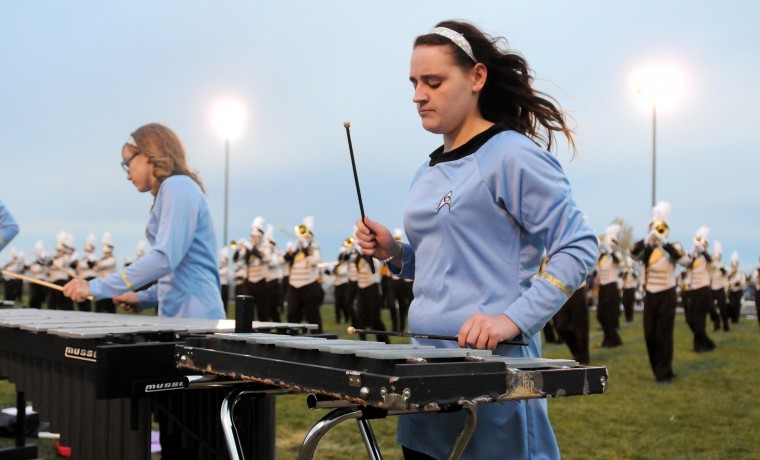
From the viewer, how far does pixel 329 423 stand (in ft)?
7.16

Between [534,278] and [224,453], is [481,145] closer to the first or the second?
[534,278]

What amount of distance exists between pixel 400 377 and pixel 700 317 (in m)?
15.7

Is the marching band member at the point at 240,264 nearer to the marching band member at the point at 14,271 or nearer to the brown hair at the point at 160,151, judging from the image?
the marching band member at the point at 14,271

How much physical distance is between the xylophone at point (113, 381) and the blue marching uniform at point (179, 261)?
0.30 meters

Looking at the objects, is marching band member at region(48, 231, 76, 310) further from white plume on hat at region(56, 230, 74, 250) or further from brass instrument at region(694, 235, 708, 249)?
brass instrument at region(694, 235, 708, 249)

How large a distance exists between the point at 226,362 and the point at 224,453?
1.39 metres

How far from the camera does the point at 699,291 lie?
57.4ft

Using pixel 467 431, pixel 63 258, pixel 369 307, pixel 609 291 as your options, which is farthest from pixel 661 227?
pixel 63 258

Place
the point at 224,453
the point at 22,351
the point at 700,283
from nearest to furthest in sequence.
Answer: the point at 224,453 < the point at 22,351 < the point at 700,283

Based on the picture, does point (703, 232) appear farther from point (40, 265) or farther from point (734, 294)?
point (40, 265)

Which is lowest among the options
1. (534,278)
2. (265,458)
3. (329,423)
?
(265,458)

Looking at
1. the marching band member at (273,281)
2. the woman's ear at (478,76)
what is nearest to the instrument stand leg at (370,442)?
the woman's ear at (478,76)

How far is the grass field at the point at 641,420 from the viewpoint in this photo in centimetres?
715

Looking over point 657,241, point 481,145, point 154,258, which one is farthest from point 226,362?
point 657,241
